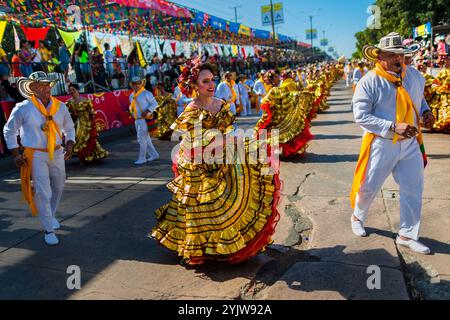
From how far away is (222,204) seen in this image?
3.36 meters

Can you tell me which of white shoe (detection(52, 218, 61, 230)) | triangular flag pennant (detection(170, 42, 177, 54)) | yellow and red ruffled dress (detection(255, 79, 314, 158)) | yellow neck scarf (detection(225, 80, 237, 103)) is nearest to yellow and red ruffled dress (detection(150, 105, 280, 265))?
white shoe (detection(52, 218, 61, 230))

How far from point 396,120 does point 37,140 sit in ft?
11.9

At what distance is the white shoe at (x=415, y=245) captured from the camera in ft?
11.4

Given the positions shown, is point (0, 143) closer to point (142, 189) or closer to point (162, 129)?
point (162, 129)

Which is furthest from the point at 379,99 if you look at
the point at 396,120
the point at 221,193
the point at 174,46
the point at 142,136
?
the point at 174,46

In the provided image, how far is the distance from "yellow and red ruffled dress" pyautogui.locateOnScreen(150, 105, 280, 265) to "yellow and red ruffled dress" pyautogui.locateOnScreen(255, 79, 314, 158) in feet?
13.4

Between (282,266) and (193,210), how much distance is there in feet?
3.12

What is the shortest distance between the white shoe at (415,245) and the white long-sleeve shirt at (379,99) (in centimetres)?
98

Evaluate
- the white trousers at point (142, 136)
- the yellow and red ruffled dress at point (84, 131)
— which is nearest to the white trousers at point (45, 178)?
the white trousers at point (142, 136)

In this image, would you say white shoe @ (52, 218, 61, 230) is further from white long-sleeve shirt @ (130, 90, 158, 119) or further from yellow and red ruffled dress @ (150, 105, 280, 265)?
white long-sleeve shirt @ (130, 90, 158, 119)

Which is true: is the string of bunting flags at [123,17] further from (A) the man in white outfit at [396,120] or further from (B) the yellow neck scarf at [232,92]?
(A) the man in white outfit at [396,120]
